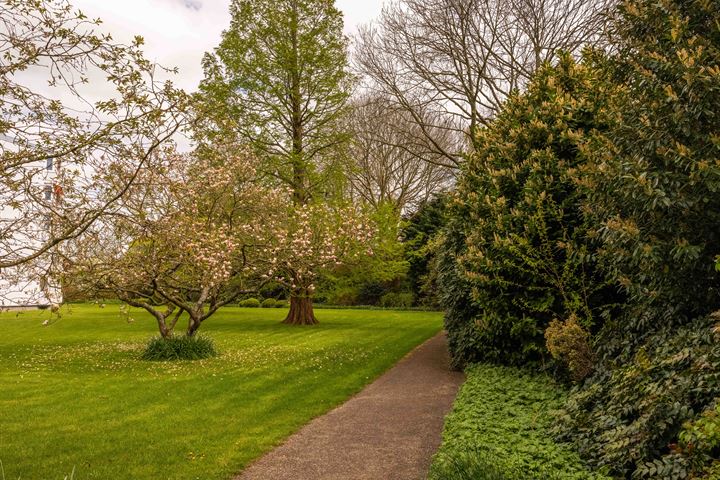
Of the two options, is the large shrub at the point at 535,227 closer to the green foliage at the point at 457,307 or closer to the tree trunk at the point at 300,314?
the green foliage at the point at 457,307

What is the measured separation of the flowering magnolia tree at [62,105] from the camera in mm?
4758

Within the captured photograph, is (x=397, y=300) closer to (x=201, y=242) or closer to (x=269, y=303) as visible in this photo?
(x=269, y=303)

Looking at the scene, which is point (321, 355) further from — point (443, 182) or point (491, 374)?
point (443, 182)

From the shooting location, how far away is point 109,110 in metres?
5.18

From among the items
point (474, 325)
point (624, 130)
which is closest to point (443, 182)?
point (474, 325)

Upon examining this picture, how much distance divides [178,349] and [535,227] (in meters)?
9.12

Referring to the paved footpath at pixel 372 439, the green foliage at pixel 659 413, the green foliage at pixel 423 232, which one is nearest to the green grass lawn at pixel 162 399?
the paved footpath at pixel 372 439

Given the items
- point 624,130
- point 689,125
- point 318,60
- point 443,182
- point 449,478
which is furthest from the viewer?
point 443,182

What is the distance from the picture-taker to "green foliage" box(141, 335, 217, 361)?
12203mm

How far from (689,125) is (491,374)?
495 centimetres

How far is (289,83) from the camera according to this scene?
20.4 metres

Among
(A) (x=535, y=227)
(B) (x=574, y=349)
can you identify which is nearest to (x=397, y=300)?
(A) (x=535, y=227)

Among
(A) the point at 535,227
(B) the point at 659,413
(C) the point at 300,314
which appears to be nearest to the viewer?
(B) the point at 659,413

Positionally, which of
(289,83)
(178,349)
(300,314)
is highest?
(289,83)
